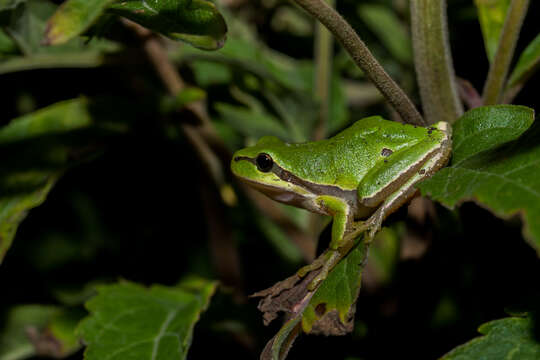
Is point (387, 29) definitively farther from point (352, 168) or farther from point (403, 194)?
point (403, 194)

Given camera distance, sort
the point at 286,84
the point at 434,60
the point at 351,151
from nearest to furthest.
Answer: the point at 434,60 → the point at 351,151 → the point at 286,84

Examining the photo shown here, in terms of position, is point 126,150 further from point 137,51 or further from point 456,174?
point 456,174

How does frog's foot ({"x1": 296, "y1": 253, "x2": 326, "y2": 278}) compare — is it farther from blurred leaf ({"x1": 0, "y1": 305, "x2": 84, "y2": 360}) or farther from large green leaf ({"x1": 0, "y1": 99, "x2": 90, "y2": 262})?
blurred leaf ({"x1": 0, "y1": 305, "x2": 84, "y2": 360})

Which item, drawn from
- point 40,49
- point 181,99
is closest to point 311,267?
point 181,99

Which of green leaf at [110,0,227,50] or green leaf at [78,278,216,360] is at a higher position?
green leaf at [110,0,227,50]

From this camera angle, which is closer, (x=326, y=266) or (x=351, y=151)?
(x=326, y=266)

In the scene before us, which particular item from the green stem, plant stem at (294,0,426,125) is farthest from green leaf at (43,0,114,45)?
the green stem
